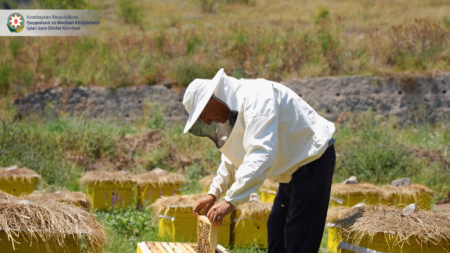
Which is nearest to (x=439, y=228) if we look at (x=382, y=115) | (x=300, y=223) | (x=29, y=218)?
(x=300, y=223)

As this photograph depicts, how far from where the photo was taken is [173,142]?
9.14m

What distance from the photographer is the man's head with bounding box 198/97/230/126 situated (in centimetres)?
275

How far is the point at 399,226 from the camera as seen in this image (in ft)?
9.30

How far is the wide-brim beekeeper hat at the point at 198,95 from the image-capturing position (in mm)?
2652

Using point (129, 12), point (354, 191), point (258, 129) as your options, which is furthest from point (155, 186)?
point (129, 12)

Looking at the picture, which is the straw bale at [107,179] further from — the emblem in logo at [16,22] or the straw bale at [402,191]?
the emblem in logo at [16,22]

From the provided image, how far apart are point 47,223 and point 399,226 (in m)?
2.25

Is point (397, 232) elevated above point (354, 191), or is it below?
above

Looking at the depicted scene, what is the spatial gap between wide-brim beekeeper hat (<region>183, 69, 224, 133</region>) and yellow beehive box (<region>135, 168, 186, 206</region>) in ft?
10.5

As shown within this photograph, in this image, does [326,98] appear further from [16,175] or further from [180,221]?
[16,175]

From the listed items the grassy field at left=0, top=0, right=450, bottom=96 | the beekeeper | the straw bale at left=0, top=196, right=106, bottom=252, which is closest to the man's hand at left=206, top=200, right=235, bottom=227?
the beekeeper

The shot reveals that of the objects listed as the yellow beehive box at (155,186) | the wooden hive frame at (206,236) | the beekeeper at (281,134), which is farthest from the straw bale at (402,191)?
the wooden hive frame at (206,236)

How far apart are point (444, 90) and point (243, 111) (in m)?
10.4

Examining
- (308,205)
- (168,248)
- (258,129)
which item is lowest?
(168,248)
